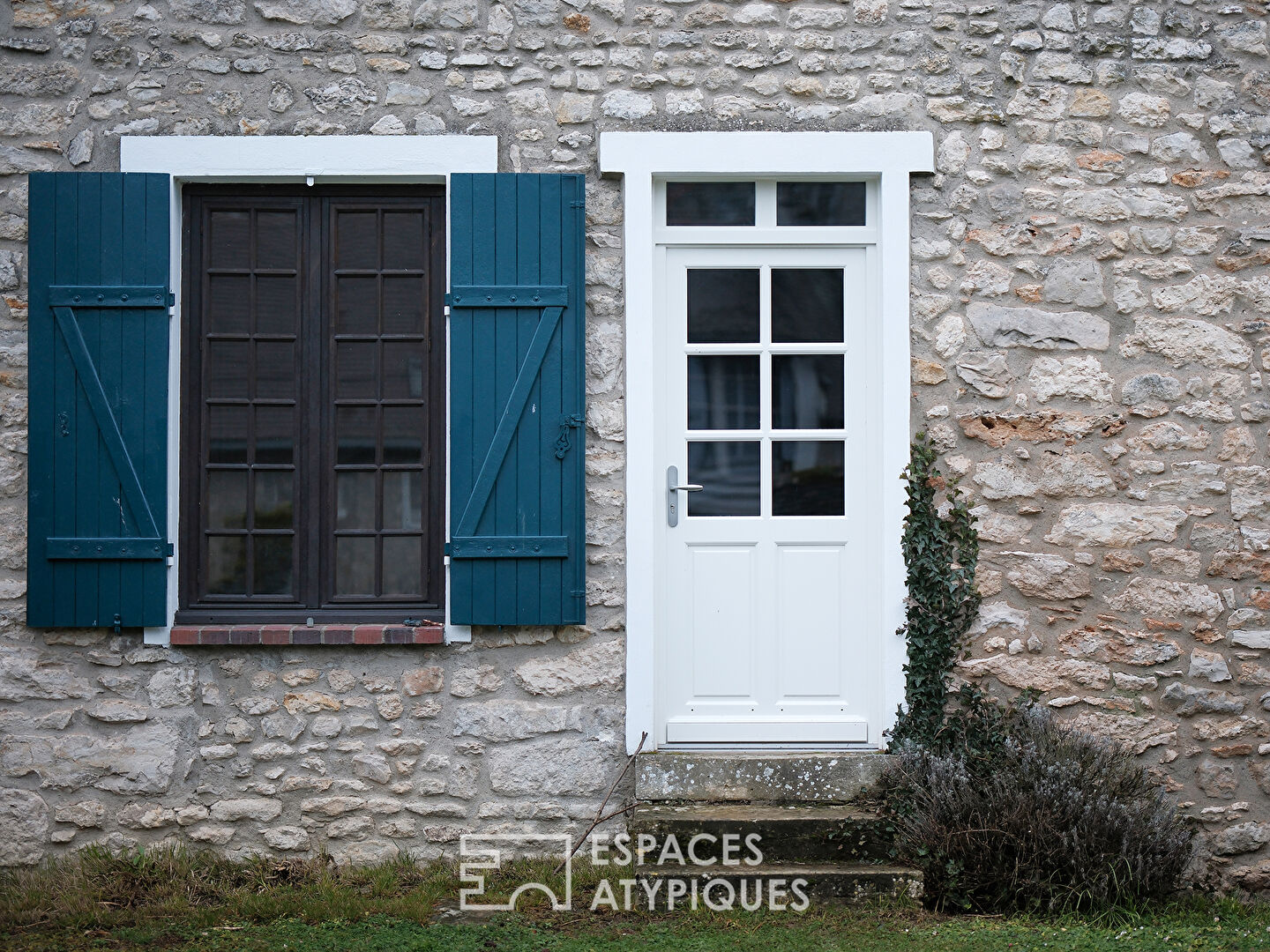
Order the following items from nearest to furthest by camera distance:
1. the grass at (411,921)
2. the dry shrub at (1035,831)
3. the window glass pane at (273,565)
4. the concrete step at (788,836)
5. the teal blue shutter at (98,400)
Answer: the grass at (411,921), the dry shrub at (1035,831), the concrete step at (788,836), the teal blue shutter at (98,400), the window glass pane at (273,565)

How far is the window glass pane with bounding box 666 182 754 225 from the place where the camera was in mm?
4832

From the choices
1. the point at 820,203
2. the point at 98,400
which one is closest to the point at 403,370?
the point at 98,400

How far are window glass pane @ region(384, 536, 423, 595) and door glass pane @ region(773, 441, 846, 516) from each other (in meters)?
1.57

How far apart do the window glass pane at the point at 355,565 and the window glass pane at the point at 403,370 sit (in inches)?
25.0

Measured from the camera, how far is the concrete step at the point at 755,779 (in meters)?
4.57

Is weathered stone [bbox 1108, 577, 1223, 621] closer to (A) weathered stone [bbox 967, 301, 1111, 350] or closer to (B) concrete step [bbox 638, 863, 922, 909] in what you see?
(A) weathered stone [bbox 967, 301, 1111, 350]

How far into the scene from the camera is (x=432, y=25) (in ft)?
15.3

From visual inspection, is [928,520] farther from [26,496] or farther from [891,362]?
[26,496]

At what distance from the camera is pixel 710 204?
4.84m

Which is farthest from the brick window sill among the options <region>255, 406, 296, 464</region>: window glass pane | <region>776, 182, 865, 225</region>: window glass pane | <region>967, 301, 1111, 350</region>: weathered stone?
<region>967, 301, 1111, 350</region>: weathered stone

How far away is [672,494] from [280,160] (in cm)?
216

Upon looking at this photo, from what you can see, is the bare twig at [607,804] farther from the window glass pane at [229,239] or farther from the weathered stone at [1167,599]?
the window glass pane at [229,239]

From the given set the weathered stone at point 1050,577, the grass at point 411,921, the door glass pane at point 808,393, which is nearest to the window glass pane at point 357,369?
the door glass pane at point 808,393

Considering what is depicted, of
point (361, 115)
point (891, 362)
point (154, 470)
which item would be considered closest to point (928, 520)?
point (891, 362)
